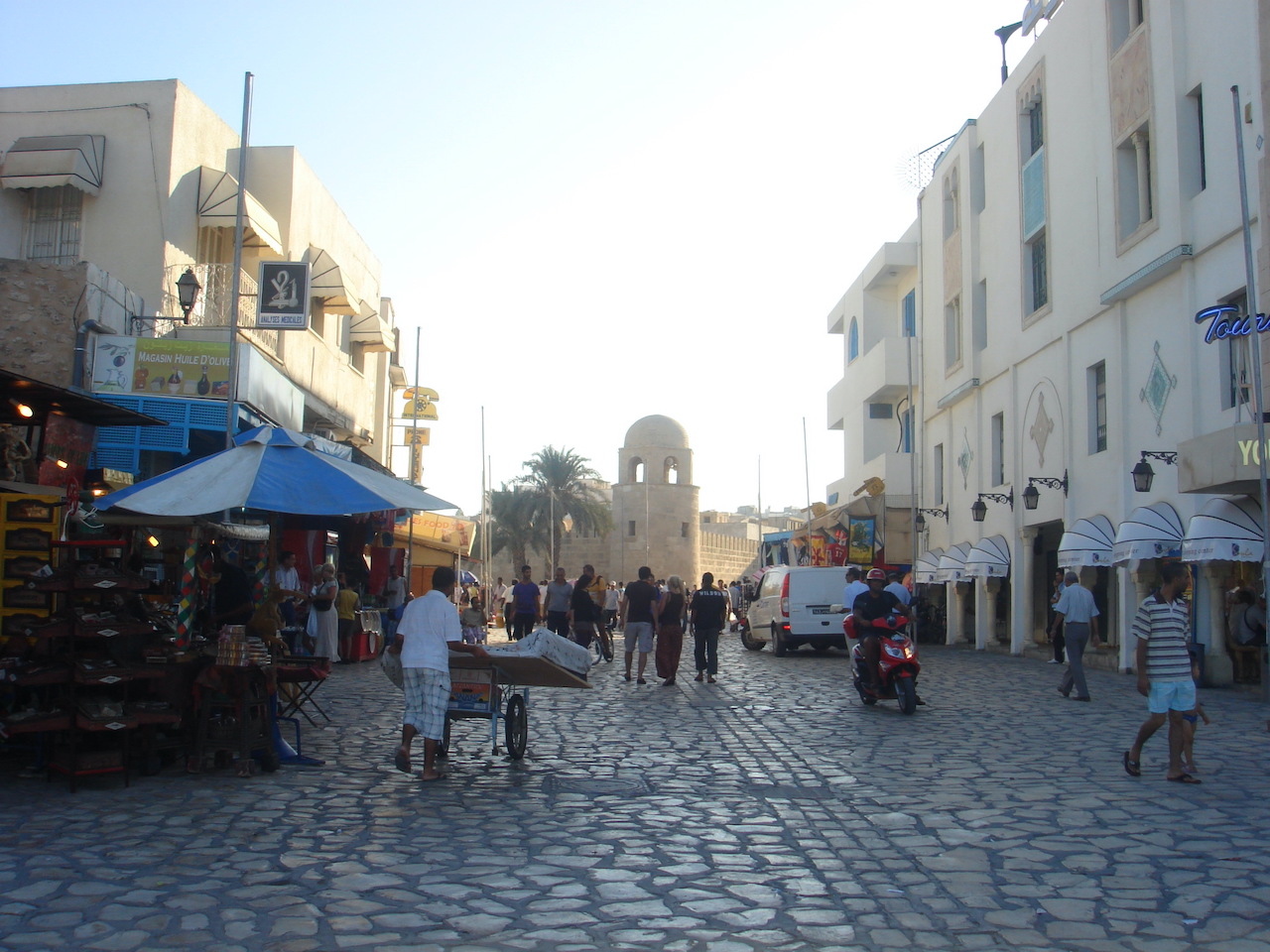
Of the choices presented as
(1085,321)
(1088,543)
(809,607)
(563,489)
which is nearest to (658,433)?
(563,489)

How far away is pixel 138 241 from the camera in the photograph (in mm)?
19266

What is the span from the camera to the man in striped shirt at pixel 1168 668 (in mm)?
8188

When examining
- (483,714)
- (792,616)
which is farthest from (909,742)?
(792,616)

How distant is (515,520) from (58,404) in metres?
50.6

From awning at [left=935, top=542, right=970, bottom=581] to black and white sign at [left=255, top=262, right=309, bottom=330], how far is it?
15269mm

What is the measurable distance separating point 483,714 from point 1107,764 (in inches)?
189

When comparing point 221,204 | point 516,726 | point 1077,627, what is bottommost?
point 516,726

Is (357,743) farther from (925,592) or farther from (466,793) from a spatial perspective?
(925,592)

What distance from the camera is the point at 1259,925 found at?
15.8ft

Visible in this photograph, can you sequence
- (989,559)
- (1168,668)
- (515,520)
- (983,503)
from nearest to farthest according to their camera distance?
(1168,668)
(989,559)
(983,503)
(515,520)

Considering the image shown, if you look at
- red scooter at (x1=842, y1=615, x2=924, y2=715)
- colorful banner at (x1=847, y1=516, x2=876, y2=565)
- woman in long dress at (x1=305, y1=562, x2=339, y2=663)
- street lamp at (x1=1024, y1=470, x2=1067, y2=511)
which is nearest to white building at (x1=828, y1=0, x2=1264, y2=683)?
street lamp at (x1=1024, y1=470, x2=1067, y2=511)

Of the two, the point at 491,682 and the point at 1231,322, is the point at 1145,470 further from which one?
the point at 491,682

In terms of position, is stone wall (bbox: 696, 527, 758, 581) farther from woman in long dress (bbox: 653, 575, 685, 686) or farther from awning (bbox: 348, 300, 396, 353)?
woman in long dress (bbox: 653, 575, 685, 686)

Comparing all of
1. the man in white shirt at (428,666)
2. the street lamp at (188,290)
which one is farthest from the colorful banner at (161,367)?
the man in white shirt at (428,666)
